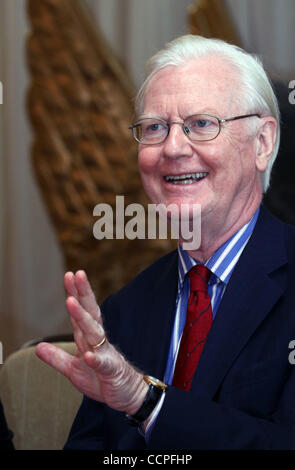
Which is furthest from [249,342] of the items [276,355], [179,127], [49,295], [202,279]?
[49,295]

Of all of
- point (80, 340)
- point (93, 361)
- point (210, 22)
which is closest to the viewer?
point (93, 361)

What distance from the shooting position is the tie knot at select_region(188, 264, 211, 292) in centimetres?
149

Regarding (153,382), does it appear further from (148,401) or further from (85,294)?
(85,294)

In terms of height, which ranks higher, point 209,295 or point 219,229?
point 219,229

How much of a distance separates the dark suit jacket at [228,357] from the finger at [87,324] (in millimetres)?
181

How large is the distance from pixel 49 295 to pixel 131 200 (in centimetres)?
90

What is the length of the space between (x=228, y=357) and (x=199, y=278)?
0.67 ft

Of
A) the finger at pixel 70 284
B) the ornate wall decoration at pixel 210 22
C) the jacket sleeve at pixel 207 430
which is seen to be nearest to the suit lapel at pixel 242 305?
→ the jacket sleeve at pixel 207 430

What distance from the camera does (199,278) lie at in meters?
1.50

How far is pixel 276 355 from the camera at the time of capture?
4.33 feet

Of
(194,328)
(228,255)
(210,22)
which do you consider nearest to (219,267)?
(228,255)

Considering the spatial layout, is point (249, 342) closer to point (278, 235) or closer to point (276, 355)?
point (276, 355)

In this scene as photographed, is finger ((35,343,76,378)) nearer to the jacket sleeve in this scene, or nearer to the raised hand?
the raised hand

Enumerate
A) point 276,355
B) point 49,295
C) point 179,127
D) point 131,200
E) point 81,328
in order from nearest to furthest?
point 81,328 → point 276,355 → point 179,127 → point 131,200 → point 49,295
